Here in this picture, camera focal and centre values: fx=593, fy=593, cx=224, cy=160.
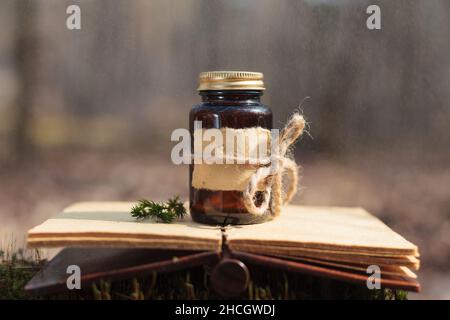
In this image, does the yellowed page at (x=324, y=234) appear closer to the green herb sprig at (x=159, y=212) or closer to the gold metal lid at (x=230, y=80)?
the green herb sprig at (x=159, y=212)

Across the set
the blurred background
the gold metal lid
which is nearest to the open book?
the gold metal lid

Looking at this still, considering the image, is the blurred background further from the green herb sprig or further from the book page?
the book page

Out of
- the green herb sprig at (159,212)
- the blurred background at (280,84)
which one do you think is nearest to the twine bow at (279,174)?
the green herb sprig at (159,212)

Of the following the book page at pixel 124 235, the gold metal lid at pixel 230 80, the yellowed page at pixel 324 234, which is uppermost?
the gold metal lid at pixel 230 80

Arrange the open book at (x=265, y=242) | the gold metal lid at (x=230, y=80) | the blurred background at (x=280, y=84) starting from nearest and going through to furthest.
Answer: the open book at (x=265, y=242) < the gold metal lid at (x=230, y=80) < the blurred background at (x=280, y=84)

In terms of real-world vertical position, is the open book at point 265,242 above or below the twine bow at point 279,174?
below

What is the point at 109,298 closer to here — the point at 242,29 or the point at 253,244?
the point at 253,244

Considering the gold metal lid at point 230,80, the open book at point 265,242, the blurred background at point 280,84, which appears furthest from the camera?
the blurred background at point 280,84
